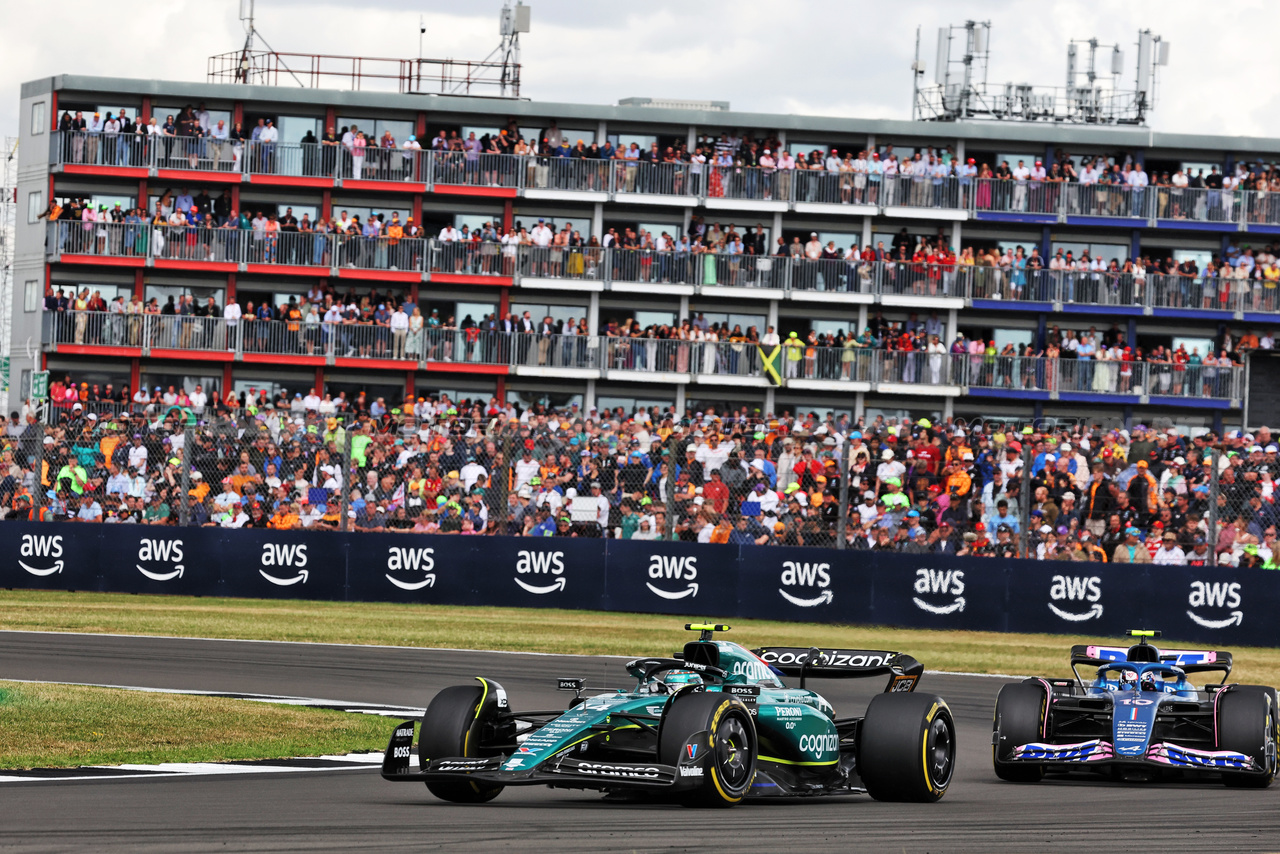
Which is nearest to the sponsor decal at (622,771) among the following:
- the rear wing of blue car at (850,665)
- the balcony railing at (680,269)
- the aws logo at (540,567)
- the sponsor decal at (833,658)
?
the rear wing of blue car at (850,665)

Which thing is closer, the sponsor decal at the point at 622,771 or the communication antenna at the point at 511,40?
the sponsor decal at the point at 622,771

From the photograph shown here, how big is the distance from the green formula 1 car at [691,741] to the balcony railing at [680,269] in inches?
1385

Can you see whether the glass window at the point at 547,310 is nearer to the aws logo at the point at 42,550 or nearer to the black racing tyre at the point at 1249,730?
the aws logo at the point at 42,550

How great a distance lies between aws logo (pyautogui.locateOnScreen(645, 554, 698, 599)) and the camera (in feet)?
80.2

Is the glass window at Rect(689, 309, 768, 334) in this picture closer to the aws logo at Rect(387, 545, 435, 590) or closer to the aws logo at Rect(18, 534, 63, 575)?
the aws logo at Rect(387, 545, 435, 590)

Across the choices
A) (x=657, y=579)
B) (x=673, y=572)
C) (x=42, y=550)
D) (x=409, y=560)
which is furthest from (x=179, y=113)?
(x=673, y=572)

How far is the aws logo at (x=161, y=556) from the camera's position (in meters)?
25.2

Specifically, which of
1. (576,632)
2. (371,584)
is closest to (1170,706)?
(576,632)

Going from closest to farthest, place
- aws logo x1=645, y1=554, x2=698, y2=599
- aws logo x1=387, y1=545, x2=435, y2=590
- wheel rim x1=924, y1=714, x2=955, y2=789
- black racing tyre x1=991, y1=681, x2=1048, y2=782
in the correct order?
wheel rim x1=924, y1=714, x2=955, y2=789 → black racing tyre x1=991, y1=681, x2=1048, y2=782 → aws logo x1=645, y1=554, x2=698, y2=599 → aws logo x1=387, y1=545, x2=435, y2=590

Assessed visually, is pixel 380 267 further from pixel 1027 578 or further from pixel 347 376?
pixel 1027 578

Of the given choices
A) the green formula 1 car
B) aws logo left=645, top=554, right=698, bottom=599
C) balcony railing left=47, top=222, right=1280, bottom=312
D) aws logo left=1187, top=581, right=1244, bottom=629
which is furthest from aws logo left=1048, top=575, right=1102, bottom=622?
balcony railing left=47, top=222, right=1280, bottom=312

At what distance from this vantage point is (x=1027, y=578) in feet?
76.7

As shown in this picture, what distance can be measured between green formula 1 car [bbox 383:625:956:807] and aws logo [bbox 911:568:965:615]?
1334 centimetres

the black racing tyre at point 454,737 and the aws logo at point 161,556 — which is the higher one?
the black racing tyre at point 454,737
